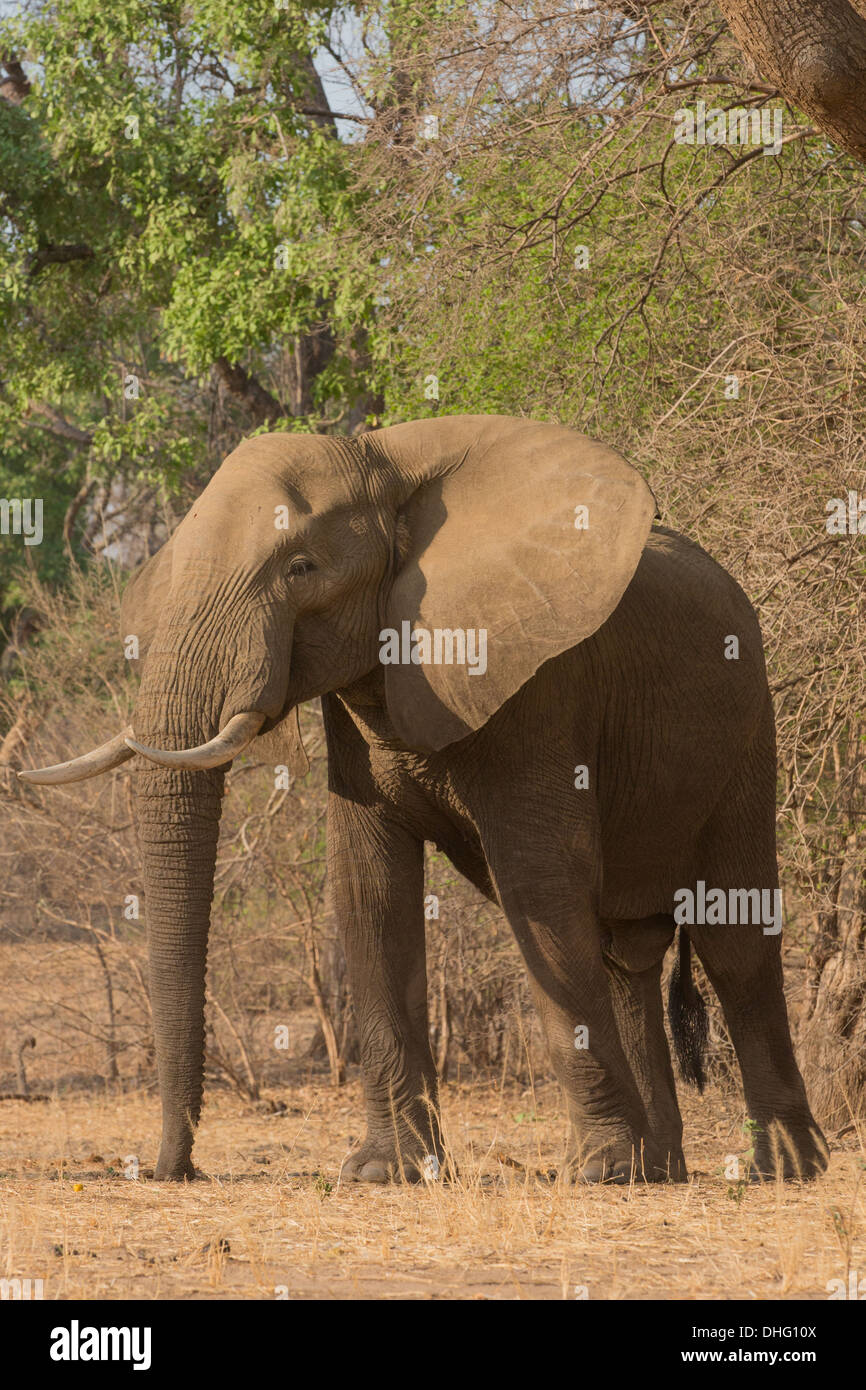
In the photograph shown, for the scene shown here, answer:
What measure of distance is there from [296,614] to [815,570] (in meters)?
3.52

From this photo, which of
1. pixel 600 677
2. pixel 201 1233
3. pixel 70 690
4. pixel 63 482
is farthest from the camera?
pixel 63 482

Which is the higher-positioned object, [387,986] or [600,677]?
[600,677]

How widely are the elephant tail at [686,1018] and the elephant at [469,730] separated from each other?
0.77 m

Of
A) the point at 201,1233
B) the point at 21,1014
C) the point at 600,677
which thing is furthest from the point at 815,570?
the point at 21,1014

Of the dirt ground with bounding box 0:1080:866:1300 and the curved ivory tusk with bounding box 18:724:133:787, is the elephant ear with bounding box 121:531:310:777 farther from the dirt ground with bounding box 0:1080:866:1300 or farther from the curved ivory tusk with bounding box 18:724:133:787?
the dirt ground with bounding box 0:1080:866:1300

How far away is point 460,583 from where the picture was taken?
7.35 metres

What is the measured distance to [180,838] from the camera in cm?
696

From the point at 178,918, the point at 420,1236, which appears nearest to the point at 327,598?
the point at 178,918

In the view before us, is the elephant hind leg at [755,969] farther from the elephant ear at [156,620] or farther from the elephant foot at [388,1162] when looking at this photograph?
the elephant ear at [156,620]

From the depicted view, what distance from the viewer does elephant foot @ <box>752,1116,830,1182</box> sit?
827 centimetres

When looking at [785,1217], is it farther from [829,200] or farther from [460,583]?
[829,200]

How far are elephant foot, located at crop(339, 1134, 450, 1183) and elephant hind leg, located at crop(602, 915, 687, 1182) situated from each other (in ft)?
3.89

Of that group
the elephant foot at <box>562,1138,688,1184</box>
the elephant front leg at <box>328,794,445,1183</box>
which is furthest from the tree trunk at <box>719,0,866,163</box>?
the elephant foot at <box>562,1138,688,1184</box>

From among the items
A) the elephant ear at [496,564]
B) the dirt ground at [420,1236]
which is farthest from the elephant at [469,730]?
the dirt ground at [420,1236]
